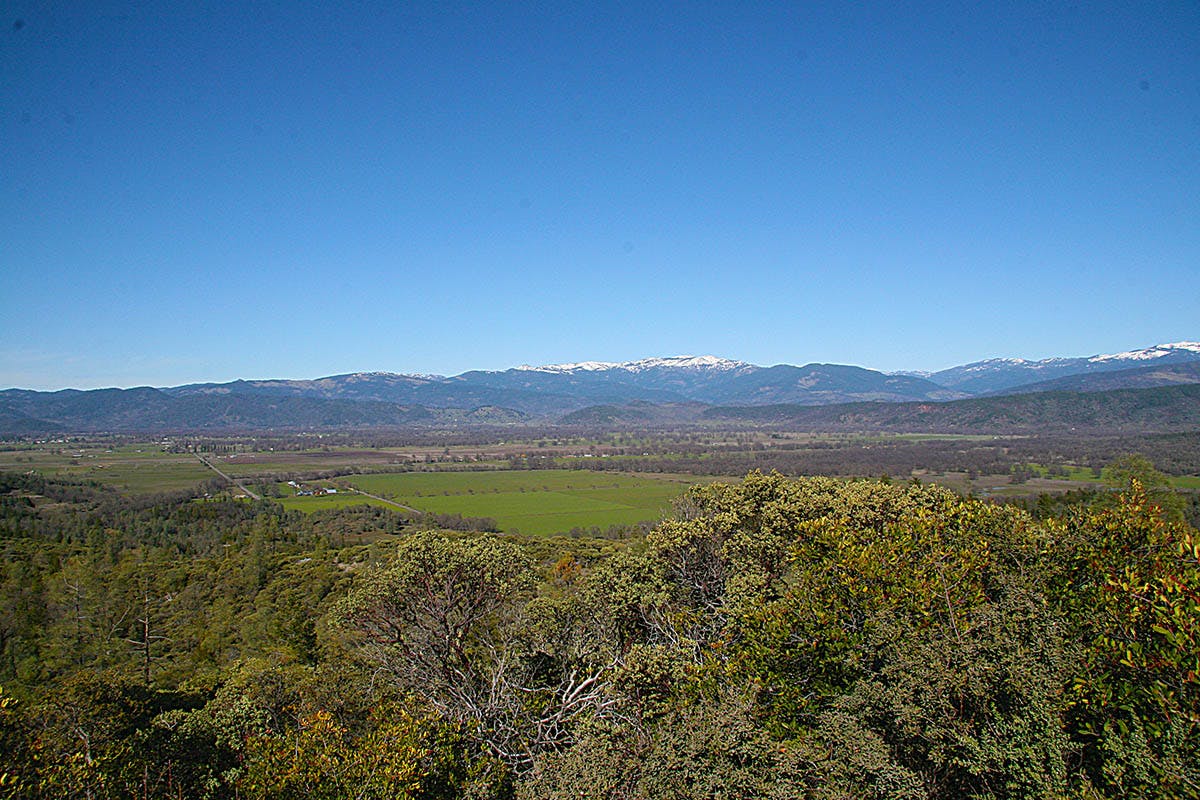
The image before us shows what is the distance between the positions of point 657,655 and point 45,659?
44212mm

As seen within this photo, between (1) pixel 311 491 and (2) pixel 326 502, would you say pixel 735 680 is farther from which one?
(1) pixel 311 491

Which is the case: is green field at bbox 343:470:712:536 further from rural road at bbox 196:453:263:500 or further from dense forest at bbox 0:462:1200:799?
dense forest at bbox 0:462:1200:799

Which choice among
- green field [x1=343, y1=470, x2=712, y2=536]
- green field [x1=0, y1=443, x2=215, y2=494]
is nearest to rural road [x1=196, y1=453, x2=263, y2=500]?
green field [x1=0, y1=443, x2=215, y2=494]

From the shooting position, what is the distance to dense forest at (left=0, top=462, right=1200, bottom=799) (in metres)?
10.7

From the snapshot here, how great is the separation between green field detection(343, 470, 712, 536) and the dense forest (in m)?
48.7

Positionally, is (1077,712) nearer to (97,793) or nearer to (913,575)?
(913,575)

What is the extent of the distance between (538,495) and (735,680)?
100 meters

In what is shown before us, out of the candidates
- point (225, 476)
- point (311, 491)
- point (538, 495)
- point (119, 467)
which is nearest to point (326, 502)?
point (311, 491)

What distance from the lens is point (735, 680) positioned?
51.1 ft

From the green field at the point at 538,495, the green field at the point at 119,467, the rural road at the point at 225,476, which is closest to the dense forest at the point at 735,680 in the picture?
the green field at the point at 538,495

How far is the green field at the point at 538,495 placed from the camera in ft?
294

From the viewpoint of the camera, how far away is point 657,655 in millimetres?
15531

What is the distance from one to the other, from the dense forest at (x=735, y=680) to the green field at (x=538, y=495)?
160ft

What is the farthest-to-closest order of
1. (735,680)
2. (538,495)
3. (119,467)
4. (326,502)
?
(119,467) < (538,495) < (326,502) < (735,680)
